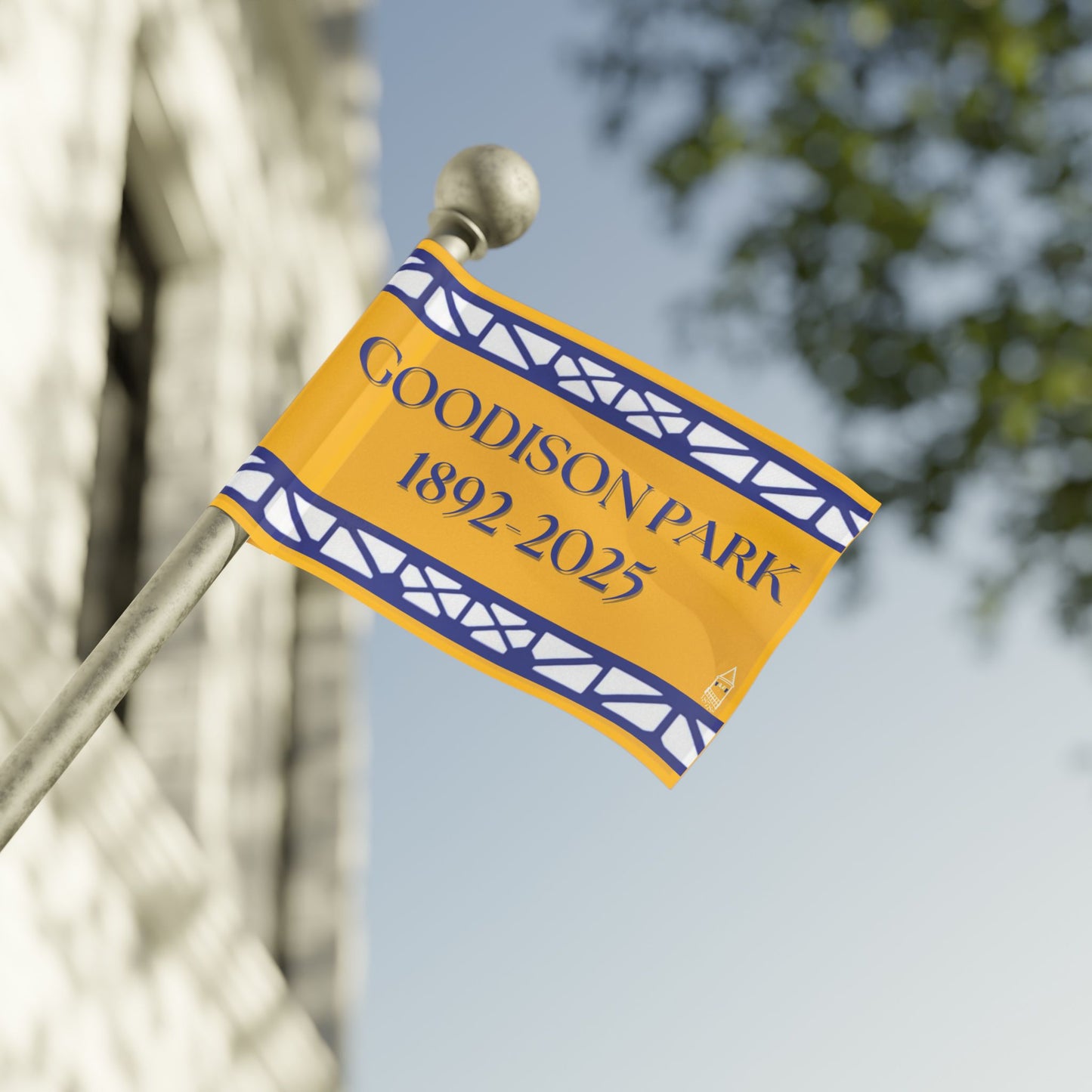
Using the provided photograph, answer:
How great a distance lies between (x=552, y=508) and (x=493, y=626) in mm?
333

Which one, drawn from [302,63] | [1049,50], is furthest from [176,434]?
[1049,50]

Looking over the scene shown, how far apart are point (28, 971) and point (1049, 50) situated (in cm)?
719

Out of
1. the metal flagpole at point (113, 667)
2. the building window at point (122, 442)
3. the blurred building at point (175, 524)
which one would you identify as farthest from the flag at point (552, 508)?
the building window at point (122, 442)

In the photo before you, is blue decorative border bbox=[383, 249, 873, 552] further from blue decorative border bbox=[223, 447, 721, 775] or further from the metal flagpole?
the metal flagpole

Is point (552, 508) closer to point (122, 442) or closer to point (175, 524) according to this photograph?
point (175, 524)

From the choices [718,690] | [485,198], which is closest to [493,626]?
[718,690]

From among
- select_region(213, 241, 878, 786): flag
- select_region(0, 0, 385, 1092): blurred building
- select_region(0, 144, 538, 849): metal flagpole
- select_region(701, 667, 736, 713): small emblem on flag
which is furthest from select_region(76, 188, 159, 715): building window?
select_region(701, 667, 736, 713): small emblem on flag

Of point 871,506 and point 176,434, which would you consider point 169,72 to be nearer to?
point 176,434

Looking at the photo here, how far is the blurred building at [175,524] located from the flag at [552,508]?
4.72 ft

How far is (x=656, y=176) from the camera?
8.94 m

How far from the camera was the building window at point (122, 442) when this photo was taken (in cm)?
605

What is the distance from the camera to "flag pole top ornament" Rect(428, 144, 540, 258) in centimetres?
309

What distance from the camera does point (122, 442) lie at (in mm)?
6637

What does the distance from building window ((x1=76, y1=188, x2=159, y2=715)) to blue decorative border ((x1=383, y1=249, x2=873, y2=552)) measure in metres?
3.16
